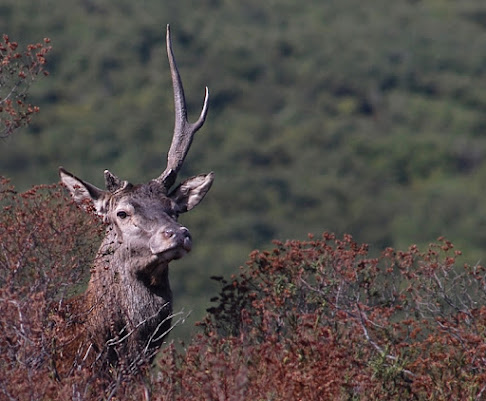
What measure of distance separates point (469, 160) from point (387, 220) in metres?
16.0

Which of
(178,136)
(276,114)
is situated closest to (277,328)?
(178,136)

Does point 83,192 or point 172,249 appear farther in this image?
point 83,192

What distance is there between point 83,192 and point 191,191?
3.34 ft

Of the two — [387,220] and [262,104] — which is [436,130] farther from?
[387,220]

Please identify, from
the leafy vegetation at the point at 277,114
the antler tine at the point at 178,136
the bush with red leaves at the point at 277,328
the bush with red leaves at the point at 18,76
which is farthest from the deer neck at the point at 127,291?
the leafy vegetation at the point at 277,114

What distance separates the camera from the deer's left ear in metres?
12.0

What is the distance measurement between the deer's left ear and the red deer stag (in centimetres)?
28

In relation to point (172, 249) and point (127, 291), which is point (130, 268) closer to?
point (127, 291)

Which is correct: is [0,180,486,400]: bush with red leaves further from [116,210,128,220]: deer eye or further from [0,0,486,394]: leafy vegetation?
[0,0,486,394]: leafy vegetation

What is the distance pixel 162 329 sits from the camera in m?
11.0

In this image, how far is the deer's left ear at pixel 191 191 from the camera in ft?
39.3

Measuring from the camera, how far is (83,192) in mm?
11438

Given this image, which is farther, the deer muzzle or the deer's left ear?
the deer's left ear

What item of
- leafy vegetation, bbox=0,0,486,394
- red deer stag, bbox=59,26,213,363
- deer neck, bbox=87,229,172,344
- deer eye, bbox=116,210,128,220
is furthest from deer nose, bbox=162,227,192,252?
leafy vegetation, bbox=0,0,486,394
